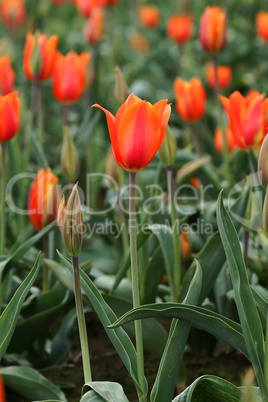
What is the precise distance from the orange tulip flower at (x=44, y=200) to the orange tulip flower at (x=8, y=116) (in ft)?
0.47

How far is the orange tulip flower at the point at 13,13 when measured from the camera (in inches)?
140

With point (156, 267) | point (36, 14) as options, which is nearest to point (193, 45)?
point (36, 14)

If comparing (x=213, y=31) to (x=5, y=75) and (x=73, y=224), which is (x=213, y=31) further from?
(x=73, y=224)

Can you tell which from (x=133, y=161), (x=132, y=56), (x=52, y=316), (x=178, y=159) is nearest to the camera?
(x=133, y=161)

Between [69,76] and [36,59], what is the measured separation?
0.13 metres

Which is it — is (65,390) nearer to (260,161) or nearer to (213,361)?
(213,361)

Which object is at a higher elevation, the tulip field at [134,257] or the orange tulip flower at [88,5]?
the orange tulip flower at [88,5]

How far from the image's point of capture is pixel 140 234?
60.1 inches

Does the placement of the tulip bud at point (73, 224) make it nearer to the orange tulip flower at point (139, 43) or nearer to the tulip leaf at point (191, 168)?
the tulip leaf at point (191, 168)

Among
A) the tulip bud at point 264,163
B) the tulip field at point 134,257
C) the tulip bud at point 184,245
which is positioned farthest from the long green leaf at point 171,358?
the tulip bud at point 184,245

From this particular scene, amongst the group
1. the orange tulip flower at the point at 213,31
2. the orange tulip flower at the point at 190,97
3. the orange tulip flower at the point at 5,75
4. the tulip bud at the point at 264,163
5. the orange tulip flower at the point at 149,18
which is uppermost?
the orange tulip flower at the point at 149,18

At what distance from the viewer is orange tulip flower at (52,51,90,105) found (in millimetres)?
2105

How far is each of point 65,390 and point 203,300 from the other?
0.44 m

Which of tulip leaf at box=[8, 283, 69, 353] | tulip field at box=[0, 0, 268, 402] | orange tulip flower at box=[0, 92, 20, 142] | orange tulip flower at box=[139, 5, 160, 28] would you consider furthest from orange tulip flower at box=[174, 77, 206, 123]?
orange tulip flower at box=[139, 5, 160, 28]
